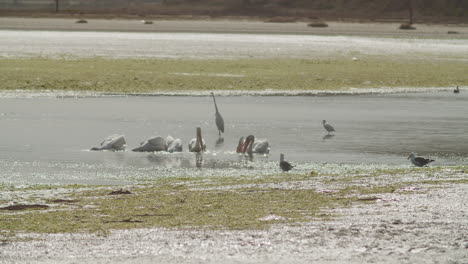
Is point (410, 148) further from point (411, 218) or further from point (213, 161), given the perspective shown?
point (411, 218)

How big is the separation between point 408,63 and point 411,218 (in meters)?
35.7

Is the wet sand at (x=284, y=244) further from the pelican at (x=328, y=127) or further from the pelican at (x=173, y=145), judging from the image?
the pelican at (x=328, y=127)

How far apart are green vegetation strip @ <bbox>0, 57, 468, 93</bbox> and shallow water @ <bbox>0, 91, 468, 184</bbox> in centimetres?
344

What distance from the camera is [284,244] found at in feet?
32.1

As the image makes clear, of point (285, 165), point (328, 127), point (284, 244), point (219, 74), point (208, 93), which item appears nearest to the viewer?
point (284, 244)

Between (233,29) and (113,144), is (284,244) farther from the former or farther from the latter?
(233,29)

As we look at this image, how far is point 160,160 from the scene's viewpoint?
55.0 ft

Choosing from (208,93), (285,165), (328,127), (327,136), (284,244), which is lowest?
(208,93)

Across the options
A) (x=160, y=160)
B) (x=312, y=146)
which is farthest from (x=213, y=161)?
(x=312, y=146)

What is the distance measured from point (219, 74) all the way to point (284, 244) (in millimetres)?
27344

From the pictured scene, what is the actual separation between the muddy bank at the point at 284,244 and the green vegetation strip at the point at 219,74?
67.5 feet

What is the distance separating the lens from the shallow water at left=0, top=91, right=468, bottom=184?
52.2 feet

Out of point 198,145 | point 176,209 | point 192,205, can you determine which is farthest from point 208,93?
point 176,209

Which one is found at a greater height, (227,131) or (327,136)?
(327,136)
